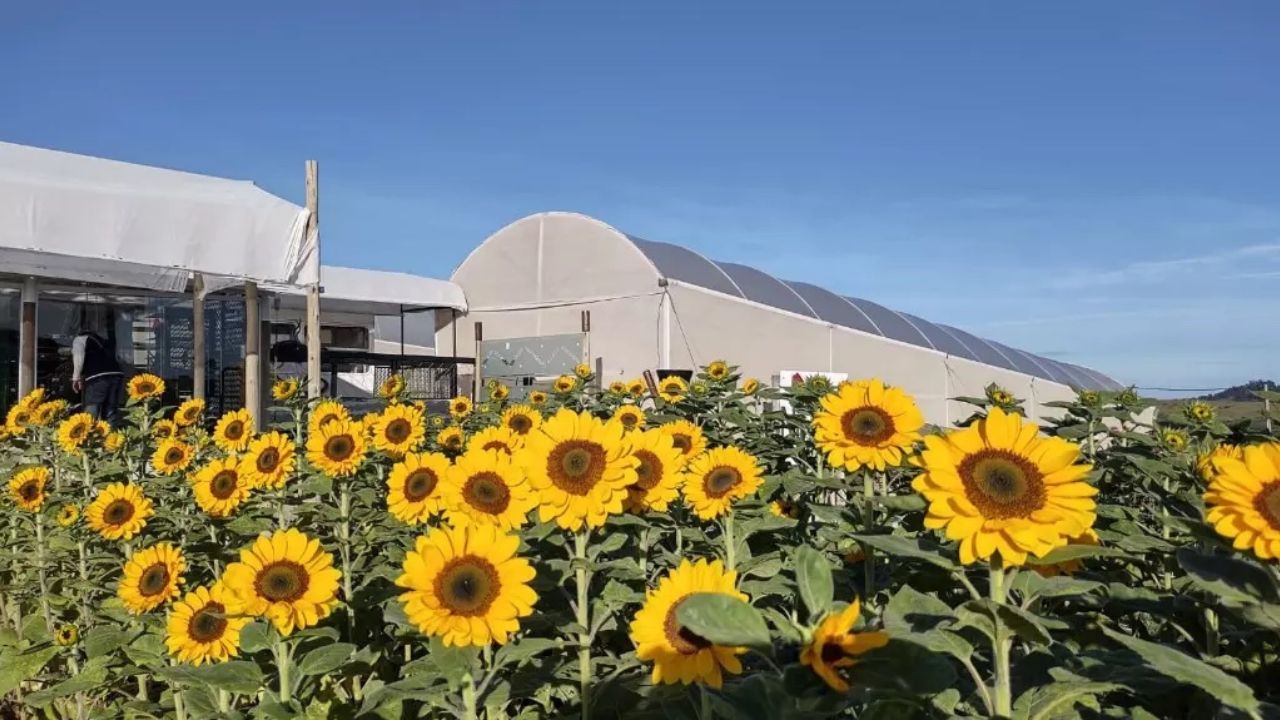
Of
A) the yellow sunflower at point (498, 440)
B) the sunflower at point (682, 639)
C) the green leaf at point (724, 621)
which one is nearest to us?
the green leaf at point (724, 621)

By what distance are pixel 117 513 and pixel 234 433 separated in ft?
2.52

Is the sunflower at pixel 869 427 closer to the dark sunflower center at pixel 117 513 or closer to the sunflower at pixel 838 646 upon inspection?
the sunflower at pixel 838 646

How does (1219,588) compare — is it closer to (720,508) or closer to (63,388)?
(720,508)

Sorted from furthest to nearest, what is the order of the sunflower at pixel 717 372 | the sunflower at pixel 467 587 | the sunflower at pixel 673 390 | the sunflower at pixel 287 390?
1. the sunflower at pixel 717 372
2. the sunflower at pixel 673 390
3. the sunflower at pixel 287 390
4. the sunflower at pixel 467 587

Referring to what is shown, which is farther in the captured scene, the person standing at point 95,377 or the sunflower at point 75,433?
the person standing at point 95,377

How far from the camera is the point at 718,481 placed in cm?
248

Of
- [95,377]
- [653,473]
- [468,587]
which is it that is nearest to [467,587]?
[468,587]

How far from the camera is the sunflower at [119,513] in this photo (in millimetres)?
3062

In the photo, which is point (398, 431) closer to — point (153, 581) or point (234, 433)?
point (153, 581)

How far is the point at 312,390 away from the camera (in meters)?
7.91

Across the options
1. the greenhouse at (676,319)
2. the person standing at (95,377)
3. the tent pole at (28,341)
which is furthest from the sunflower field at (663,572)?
the greenhouse at (676,319)

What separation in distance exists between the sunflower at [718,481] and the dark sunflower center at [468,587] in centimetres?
77

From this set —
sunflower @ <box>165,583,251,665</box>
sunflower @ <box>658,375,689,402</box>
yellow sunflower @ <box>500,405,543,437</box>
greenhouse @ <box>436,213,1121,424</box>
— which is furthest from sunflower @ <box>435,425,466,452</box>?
greenhouse @ <box>436,213,1121,424</box>

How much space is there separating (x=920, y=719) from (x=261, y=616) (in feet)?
4.76
